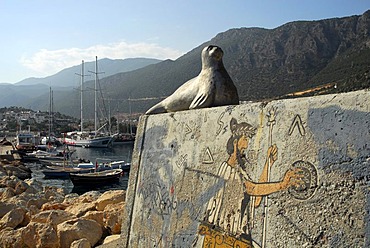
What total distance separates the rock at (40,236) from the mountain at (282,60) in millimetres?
35123

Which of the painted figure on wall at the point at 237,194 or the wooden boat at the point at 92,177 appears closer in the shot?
the painted figure on wall at the point at 237,194

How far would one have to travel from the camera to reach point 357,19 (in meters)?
65.9

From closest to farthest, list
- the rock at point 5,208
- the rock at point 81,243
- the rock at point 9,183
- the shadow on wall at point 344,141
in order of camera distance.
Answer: the shadow on wall at point 344,141 < the rock at point 81,243 < the rock at point 5,208 < the rock at point 9,183

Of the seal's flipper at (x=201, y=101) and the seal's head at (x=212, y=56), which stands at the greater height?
the seal's head at (x=212, y=56)

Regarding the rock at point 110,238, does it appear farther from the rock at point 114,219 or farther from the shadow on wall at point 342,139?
the shadow on wall at point 342,139

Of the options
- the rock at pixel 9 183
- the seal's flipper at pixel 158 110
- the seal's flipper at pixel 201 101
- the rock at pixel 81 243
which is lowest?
the rock at pixel 9 183

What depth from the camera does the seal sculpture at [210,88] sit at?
435 centimetres

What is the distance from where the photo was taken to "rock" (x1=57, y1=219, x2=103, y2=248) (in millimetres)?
6082

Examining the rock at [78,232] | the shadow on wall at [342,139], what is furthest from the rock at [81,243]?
the shadow on wall at [342,139]

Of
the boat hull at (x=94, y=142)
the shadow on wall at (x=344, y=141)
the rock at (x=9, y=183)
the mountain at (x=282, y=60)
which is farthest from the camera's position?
the boat hull at (x=94, y=142)

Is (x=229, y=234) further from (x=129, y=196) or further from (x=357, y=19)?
(x=357, y=19)

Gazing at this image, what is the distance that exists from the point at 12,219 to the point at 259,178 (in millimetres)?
6082

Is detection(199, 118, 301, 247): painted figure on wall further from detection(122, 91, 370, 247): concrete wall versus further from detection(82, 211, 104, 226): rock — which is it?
detection(82, 211, 104, 226): rock

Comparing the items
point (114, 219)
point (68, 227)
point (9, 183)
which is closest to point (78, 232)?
point (68, 227)
